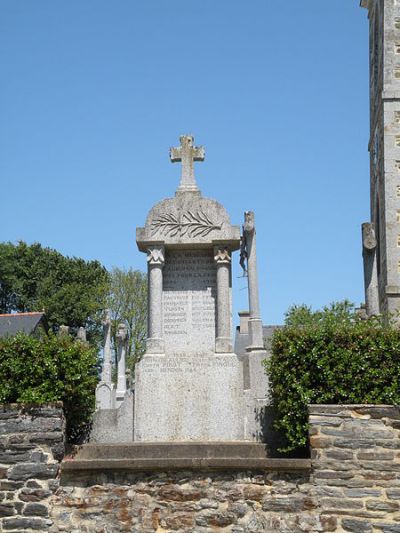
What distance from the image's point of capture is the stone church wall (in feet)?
30.6

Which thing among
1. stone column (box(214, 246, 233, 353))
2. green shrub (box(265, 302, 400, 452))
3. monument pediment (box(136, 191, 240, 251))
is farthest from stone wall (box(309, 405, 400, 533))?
monument pediment (box(136, 191, 240, 251))

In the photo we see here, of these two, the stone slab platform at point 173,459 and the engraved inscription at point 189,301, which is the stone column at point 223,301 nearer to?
the engraved inscription at point 189,301

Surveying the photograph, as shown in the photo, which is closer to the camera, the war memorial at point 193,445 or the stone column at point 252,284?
the war memorial at point 193,445

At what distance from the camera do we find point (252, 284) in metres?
14.1

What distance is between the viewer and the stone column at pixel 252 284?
1343 centimetres

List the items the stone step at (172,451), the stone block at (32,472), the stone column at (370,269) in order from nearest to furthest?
the stone block at (32,472) → the stone step at (172,451) → the stone column at (370,269)

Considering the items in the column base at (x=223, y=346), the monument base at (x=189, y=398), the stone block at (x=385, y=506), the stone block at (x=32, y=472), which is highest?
the column base at (x=223, y=346)

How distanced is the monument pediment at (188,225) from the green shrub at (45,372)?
8.63 ft

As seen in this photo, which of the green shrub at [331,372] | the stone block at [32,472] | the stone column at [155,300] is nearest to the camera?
the stone block at [32,472]

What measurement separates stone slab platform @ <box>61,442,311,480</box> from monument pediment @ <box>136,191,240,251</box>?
3.38 metres

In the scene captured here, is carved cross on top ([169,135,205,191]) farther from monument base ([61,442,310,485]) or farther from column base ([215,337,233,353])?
monument base ([61,442,310,485])

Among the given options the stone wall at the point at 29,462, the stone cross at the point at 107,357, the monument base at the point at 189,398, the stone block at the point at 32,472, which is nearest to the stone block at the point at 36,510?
the stone wall at the point at 29,462

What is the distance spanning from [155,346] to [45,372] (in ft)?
7.75

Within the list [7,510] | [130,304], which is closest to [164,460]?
[7,510]
